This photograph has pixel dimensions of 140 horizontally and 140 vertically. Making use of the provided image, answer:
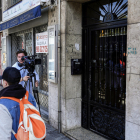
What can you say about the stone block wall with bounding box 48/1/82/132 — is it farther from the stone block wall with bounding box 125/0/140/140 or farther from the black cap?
the black cap

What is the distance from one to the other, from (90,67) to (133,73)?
5.23 ft

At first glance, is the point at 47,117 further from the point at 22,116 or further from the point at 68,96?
the point at 22,116

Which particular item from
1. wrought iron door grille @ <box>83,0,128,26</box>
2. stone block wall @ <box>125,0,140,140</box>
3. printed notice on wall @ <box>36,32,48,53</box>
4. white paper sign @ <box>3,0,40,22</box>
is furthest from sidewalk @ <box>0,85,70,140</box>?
white paper sign @ <box>3,0,40,22</box>

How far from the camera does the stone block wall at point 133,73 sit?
119 inches

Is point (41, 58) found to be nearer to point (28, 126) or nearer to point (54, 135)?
point (54, 135)

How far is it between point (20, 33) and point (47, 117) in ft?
12.1

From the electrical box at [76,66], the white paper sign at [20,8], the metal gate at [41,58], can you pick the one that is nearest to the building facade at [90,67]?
the electrical box at [76,66]

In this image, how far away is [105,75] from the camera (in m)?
4.20

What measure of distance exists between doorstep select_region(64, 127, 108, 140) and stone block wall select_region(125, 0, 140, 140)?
123 cm

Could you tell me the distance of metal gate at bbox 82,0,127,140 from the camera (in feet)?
12.6

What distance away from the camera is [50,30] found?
4836 mm

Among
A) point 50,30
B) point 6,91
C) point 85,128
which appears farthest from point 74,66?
point 6,91

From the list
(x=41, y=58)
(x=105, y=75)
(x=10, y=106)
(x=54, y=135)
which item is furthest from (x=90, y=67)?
(x=10, y=106)

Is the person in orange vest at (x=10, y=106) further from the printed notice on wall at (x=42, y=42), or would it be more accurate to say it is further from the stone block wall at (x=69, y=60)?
the printed notice on wall at (x=42, y=42)
